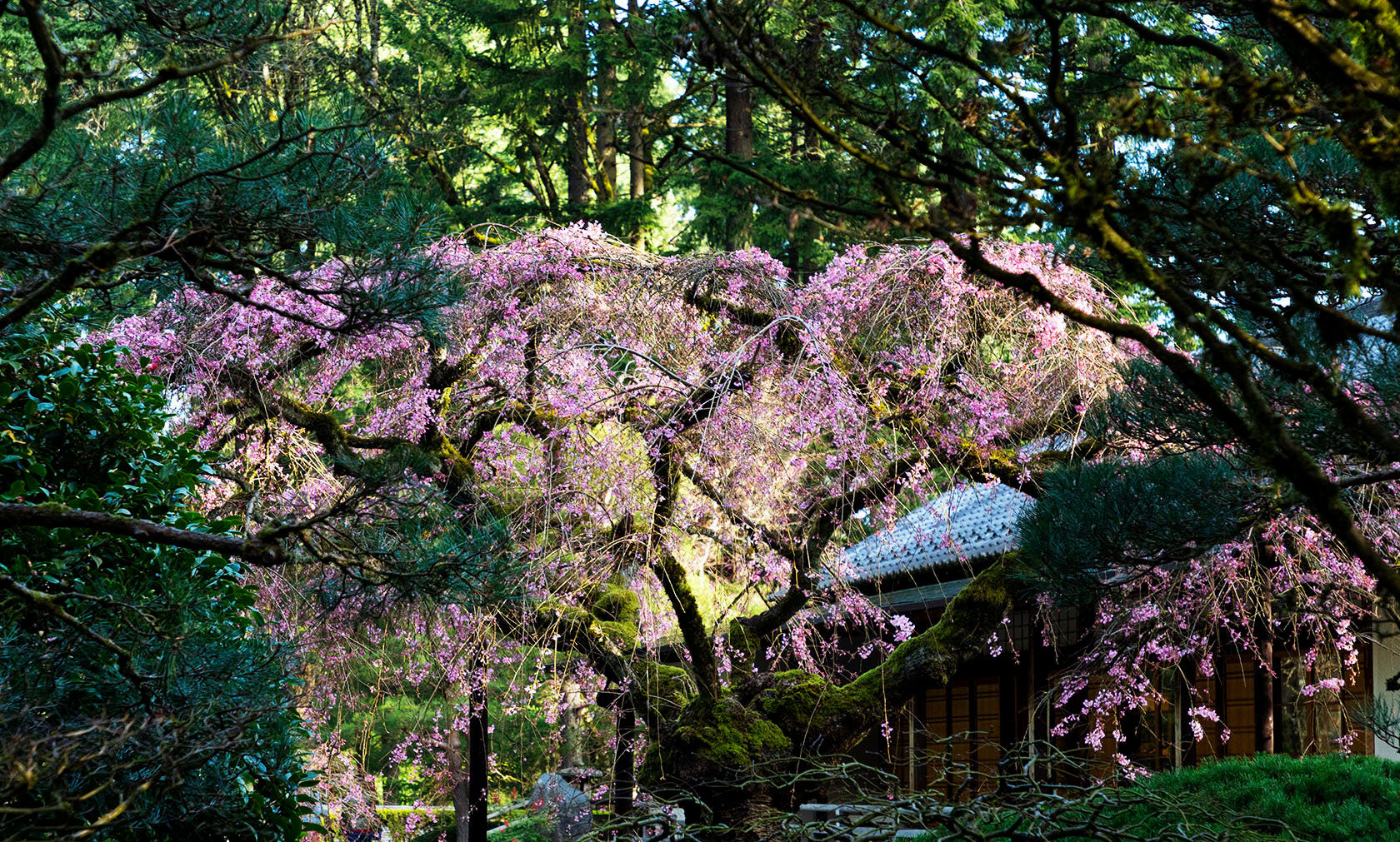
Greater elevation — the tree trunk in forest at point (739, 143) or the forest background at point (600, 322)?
the tree trunk in forest at point (739, 143)

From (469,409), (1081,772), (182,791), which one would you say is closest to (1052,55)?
(182,791)

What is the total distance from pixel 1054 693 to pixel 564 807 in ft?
19.9

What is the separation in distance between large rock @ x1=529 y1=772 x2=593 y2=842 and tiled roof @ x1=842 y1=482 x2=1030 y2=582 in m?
4.22

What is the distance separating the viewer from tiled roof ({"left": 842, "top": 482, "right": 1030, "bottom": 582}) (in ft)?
29.7

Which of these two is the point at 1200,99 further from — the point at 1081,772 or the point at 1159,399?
the point at 1081,772

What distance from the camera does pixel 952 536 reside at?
29.2ft

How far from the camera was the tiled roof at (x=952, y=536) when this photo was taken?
356 inches

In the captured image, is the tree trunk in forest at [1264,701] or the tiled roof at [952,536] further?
the tiled roof at [952,536]

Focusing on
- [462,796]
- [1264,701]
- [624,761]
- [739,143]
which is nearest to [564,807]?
[462,796]

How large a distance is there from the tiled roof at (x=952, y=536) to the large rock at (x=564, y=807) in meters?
4.22

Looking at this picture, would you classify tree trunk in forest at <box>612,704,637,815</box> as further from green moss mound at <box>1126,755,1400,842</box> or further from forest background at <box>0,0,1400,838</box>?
green moss mound at <box>1126,755,1400,842</box>

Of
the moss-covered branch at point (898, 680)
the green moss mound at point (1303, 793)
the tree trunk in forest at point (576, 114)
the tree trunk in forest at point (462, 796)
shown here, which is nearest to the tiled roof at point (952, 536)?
the moss-covered branch at point (898, 680)

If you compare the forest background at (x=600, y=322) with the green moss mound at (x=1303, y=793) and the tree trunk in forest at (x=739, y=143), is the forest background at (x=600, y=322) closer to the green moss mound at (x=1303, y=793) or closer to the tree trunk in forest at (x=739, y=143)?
the green moss mound at (x=1303, y=793)

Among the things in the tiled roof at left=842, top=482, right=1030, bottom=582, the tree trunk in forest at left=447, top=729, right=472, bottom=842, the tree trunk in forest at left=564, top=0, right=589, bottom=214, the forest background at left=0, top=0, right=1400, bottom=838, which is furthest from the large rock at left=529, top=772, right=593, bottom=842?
the tree trunk in forest at left=564, top=0, right=589, bottom=214
